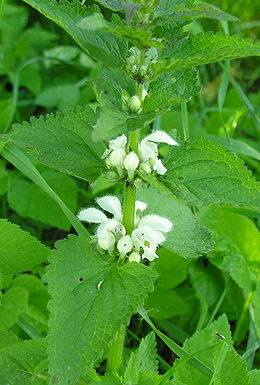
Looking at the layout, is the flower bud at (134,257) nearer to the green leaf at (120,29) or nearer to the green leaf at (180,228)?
the green leaf at (180,228)

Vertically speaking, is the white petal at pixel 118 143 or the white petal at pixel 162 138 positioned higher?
the white petal at pixel 162 138

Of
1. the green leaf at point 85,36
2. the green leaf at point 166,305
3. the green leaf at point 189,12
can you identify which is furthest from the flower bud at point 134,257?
the green leaf at point 166,305

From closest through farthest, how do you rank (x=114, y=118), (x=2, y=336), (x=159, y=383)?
(x=114, y=118)
(x=159, y=383)
(x=2, y=336)

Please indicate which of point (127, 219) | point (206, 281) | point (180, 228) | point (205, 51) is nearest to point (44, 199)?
point (206, 281)

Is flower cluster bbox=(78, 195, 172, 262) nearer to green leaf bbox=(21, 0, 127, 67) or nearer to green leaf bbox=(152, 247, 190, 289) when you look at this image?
green leaf bbox=(21, 0, 127, 67)

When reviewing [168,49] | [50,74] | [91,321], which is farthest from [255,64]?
[91,321]

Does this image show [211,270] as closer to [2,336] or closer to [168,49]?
[2,336]

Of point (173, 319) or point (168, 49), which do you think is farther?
point (173, 319)
